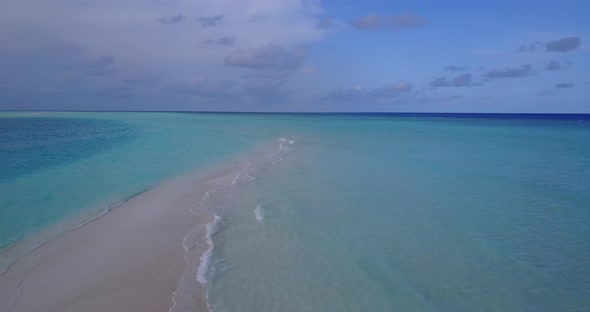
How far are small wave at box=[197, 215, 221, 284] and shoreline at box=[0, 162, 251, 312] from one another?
10 centimetres

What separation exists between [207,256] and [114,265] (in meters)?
1.50

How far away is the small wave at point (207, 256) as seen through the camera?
6.38 meters

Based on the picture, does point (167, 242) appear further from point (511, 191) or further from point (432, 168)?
point (432, 168)

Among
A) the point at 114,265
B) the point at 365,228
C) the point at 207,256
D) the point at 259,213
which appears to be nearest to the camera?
the point at 114,265

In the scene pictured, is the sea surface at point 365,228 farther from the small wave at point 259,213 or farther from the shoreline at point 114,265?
the shoreline at point 114,265

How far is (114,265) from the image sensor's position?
702 cm

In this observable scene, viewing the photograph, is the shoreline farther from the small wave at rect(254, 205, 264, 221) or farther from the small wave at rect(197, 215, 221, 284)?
the small wave at rect(254, 205, 264, 221)

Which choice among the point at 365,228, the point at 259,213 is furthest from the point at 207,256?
the point at 365,228

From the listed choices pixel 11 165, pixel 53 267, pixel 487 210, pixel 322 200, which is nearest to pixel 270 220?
pixel 322 200

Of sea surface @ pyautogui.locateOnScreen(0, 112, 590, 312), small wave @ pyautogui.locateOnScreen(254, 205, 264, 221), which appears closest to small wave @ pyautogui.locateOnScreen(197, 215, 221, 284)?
sea surface @ pyautogui.locateOnScreen(0, 112, 590, 312)

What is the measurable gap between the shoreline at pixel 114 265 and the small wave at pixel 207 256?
10cm

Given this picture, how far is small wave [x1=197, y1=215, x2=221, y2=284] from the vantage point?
6.38 m

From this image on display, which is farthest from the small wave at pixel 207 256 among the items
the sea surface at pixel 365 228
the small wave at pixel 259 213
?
the small wave at pixel 259 213

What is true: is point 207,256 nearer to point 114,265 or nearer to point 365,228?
point 114,265
